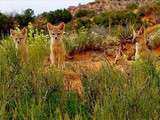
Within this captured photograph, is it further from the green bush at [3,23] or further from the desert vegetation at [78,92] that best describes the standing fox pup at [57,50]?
→ the green bush at [3,23]

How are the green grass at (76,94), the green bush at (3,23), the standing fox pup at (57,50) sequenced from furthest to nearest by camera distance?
the green bush at (3,23)
the standing fox pup at (57,50)
the green grass at (76,94)

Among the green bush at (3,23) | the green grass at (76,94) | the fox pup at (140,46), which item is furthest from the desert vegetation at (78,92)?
the green bush at (3,23)

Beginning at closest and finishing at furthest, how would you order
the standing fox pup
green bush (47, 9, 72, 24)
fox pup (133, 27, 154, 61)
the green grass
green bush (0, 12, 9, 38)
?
the green grass → fox pup (133, 27, 154, 61) → the standing fox pup → green bush (0, 12, 9, 38) → green bush (47, 9, 72, 24)

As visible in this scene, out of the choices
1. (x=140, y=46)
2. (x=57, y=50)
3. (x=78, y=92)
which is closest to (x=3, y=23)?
(x=57, y=50)

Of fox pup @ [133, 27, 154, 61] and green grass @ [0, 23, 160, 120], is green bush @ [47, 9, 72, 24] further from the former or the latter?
green grass @ [0, 23, 160, 120]

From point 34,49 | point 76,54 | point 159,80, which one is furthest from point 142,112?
point 76,54

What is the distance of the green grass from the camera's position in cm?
371

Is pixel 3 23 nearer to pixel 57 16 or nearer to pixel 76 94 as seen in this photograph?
pixel 57 16

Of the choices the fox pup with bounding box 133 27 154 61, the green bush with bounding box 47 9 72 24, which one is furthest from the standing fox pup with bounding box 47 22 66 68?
the green bush with bounding box 47 9 72 24

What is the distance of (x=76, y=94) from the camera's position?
4.88 meters

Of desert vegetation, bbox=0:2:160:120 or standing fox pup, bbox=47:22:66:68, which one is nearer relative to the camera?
desert vegetation, bbox=0:2:160:120

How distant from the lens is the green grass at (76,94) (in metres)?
3.71

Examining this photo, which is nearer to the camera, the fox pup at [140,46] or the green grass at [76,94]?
the green grass at [76,94]

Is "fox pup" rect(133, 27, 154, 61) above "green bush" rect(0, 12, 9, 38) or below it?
above
